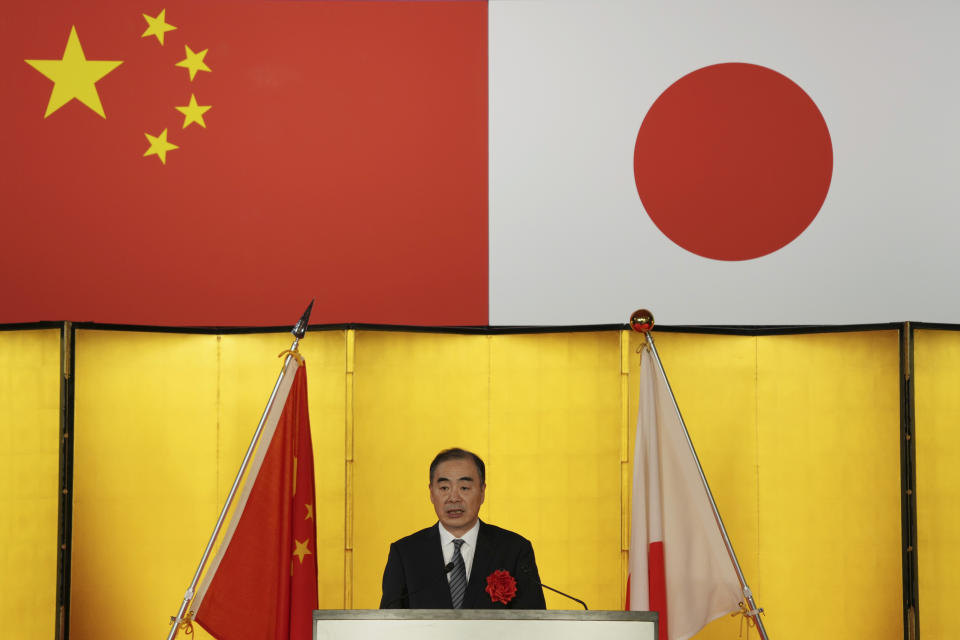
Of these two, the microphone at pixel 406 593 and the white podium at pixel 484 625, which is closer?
the white podium at pixel 484 625

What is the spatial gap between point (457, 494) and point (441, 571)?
243 millimetres

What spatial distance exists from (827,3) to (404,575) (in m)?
3.47

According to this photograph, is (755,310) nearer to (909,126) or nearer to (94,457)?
(909,126)

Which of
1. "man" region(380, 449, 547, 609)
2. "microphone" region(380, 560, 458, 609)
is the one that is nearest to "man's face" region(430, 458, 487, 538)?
"man" region(380, 449, 547, 609)

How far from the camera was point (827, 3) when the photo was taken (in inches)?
193

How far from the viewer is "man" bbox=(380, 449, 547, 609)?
303 centimetres

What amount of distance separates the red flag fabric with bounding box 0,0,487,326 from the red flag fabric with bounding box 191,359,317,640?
4.12 feet

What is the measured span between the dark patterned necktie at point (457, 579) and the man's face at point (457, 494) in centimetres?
7

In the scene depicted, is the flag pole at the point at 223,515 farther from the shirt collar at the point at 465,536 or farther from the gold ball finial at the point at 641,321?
the gold ball finial at the point at 641,321

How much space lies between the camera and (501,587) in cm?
278

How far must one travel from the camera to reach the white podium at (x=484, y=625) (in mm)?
2123

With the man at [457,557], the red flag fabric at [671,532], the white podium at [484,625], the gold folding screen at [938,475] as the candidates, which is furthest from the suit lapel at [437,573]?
the gold folding screen at [938,475]

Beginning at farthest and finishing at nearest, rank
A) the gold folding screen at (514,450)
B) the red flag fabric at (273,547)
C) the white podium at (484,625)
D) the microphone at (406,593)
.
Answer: the gold folding screen at (514,450) → the red flag fabric at (273,547) → the microphone at (406,593) → the white podium at (484,625)

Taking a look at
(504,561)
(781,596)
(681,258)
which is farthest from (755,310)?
(504,561)
